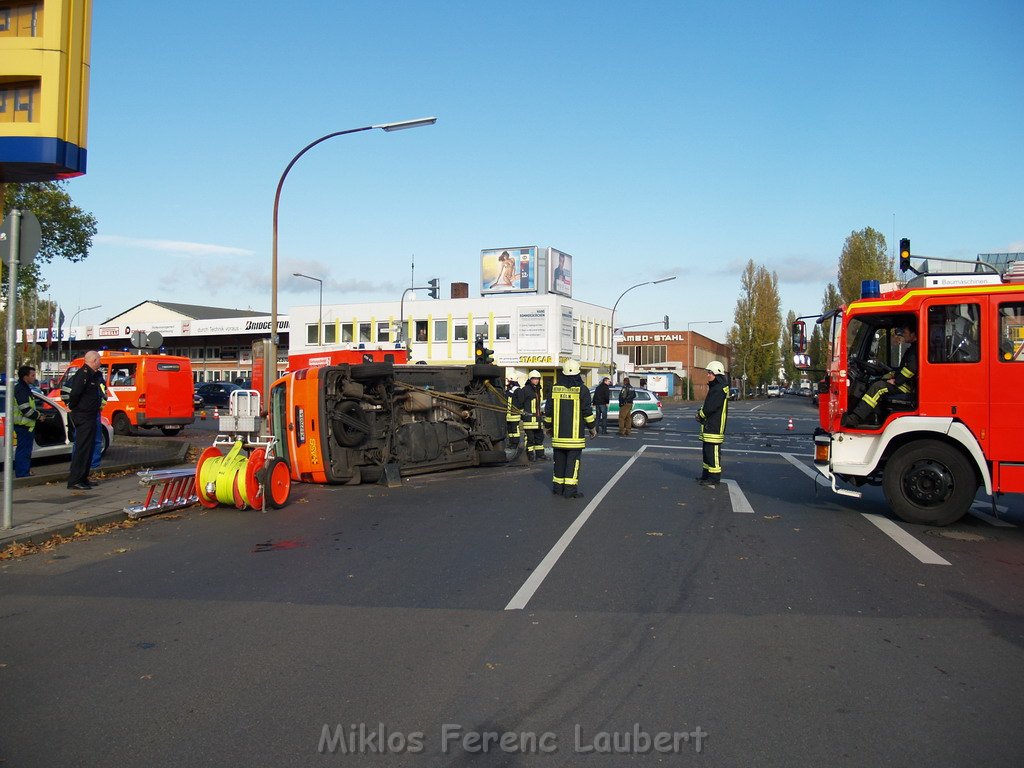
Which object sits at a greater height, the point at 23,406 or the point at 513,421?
the point at 23,406

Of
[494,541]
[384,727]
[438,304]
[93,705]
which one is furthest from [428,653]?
[438,304]

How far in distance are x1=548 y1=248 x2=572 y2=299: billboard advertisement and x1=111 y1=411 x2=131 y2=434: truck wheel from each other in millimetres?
43308

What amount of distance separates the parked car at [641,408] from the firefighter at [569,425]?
22.1 metres

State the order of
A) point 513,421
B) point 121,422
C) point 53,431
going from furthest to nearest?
point 121,422 < point 513,421 < point 53,431

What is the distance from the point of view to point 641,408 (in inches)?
1341

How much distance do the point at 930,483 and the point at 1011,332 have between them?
1.86m

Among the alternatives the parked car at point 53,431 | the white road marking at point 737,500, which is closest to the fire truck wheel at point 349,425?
the parked car at point 53,431

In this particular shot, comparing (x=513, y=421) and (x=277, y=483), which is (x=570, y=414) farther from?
(x=513, y=421)

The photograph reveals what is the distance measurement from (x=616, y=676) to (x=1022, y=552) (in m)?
5.69

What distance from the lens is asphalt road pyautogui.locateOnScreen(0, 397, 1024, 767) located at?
3994 millimetres

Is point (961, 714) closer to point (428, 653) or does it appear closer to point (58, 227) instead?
point (428, 653)

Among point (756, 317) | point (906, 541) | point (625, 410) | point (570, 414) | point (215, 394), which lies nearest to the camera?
point (906, 541)

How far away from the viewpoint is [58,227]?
107 feet

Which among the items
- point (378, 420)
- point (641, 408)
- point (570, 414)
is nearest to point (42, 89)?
point (378, 420)
